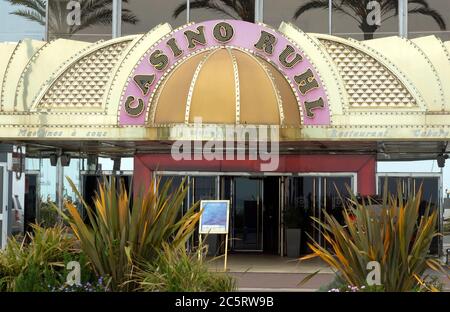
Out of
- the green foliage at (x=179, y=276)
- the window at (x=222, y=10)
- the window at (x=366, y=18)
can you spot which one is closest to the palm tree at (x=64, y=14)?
the window at (x=222, y=10)

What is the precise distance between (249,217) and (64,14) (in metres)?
8.31

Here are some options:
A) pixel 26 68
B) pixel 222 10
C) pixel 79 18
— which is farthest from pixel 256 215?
pixel 26 68

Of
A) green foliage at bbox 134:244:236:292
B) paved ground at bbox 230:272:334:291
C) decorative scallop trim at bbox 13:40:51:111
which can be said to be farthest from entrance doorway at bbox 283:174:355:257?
green foliage at bbox 134:244:236:292

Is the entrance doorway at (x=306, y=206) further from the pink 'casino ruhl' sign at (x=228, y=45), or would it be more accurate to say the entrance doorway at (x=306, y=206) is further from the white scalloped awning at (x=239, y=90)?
the pink 'casino ruhl' sign at (x=228, y=45)

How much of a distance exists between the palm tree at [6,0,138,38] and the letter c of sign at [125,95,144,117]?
4707 mm

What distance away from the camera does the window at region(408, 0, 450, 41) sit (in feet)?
67.1

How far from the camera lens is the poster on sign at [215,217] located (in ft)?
48.6

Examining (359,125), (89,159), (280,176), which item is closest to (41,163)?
(89,159)

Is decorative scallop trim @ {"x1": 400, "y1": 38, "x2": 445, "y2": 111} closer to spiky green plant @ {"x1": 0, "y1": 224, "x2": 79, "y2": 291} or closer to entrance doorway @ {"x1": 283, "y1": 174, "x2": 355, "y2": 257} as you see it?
entrance doorway @ {"x1": 283, "y1": 174, "x2": 355, "y2": 257}

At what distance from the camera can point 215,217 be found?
1496 centimetres

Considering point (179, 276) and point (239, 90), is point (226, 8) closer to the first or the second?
point (239, 90)

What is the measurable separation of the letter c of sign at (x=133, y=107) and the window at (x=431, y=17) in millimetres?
8047

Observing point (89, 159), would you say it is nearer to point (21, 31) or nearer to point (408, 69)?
point (21, 31)

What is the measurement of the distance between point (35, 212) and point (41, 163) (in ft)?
4.97
